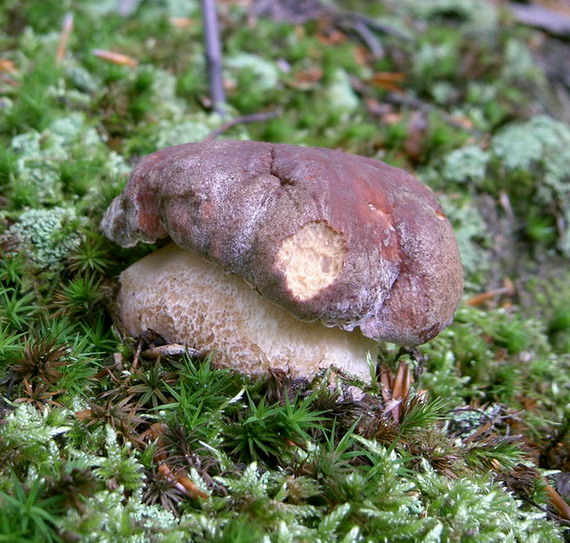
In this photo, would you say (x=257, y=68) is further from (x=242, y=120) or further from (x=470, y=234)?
(x=470, y=234)

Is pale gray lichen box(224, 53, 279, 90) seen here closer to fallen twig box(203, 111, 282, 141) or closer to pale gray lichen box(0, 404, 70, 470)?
fallen twig box(203, 111, 282, 141)

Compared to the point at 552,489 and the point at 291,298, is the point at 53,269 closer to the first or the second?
the point at 291,298

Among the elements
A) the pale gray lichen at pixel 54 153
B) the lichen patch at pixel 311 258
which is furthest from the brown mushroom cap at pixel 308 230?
the pale gray lichen at pixel 54 153

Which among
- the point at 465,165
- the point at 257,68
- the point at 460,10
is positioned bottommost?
the point at 465,165

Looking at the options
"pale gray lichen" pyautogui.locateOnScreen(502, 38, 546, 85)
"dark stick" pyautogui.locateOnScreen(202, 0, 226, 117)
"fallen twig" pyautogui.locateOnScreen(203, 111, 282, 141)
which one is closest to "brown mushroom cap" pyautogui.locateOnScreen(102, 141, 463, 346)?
"fallen twig" pyautogui.locateOnScreen(203, 111, 282, 141)

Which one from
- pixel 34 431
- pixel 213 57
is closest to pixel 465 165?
pixel 213 57

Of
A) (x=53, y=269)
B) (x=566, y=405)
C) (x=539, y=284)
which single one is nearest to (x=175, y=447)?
(x=53, y=269)

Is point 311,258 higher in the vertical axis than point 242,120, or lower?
higher
